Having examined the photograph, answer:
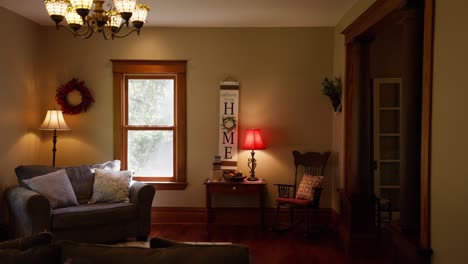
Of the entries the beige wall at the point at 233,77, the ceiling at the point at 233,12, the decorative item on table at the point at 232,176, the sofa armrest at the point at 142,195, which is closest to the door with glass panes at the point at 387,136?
the beige wall at the point at 233,77

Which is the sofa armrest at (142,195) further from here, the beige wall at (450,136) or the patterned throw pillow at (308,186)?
the beige wall at (450,136)

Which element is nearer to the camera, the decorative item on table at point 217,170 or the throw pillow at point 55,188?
the throw pillow at point 55,188

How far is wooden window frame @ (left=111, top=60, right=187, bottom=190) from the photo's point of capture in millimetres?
5602

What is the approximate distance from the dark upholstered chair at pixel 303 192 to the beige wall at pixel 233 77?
0.16 m

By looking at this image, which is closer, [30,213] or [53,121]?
[30,213]

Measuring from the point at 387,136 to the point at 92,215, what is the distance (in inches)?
143

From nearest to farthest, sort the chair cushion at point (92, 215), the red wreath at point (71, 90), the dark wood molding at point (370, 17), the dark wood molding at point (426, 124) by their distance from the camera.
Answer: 1. the dark wood molding at point (426, 124)
2. the dark wood molding at point (370, 17)
3. the chair cushion at point (92, 215)
4. the red wreath at point (71, 90)

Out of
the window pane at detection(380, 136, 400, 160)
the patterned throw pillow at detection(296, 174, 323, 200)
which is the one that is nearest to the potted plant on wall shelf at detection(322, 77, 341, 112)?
the window pane at detection(380, 136, 400, 160)

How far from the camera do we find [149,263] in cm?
178

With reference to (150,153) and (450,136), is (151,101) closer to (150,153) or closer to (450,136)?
(150,153)

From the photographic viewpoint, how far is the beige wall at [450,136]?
236 centimetres

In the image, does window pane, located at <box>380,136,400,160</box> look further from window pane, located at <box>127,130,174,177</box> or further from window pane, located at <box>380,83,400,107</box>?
window pane, located at <box>127,130,174,177</box>

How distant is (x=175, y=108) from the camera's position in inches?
224

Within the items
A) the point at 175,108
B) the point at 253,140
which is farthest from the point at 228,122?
the point at 175,108
